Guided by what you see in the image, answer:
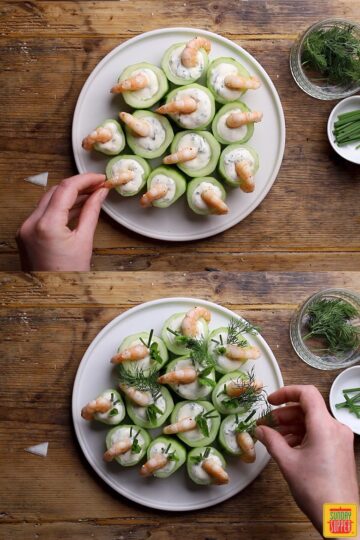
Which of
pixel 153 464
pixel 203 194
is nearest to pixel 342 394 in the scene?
pixel 153 464

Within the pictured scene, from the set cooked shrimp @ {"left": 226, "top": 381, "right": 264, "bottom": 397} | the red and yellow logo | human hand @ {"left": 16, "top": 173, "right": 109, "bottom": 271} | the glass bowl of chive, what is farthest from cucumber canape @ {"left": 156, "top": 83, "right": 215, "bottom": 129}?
the red and yellow logo

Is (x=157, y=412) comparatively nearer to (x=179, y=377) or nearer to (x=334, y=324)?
(x=179, y=377)

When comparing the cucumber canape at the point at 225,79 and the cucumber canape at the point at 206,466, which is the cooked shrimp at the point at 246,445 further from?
the cucumber canape at the point at 225,79

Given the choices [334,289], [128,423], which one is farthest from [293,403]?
[128,423]

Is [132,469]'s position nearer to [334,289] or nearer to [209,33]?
[334,289]

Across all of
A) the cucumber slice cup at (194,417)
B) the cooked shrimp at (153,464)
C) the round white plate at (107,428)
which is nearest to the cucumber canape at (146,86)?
the round white plate at (107,428)
